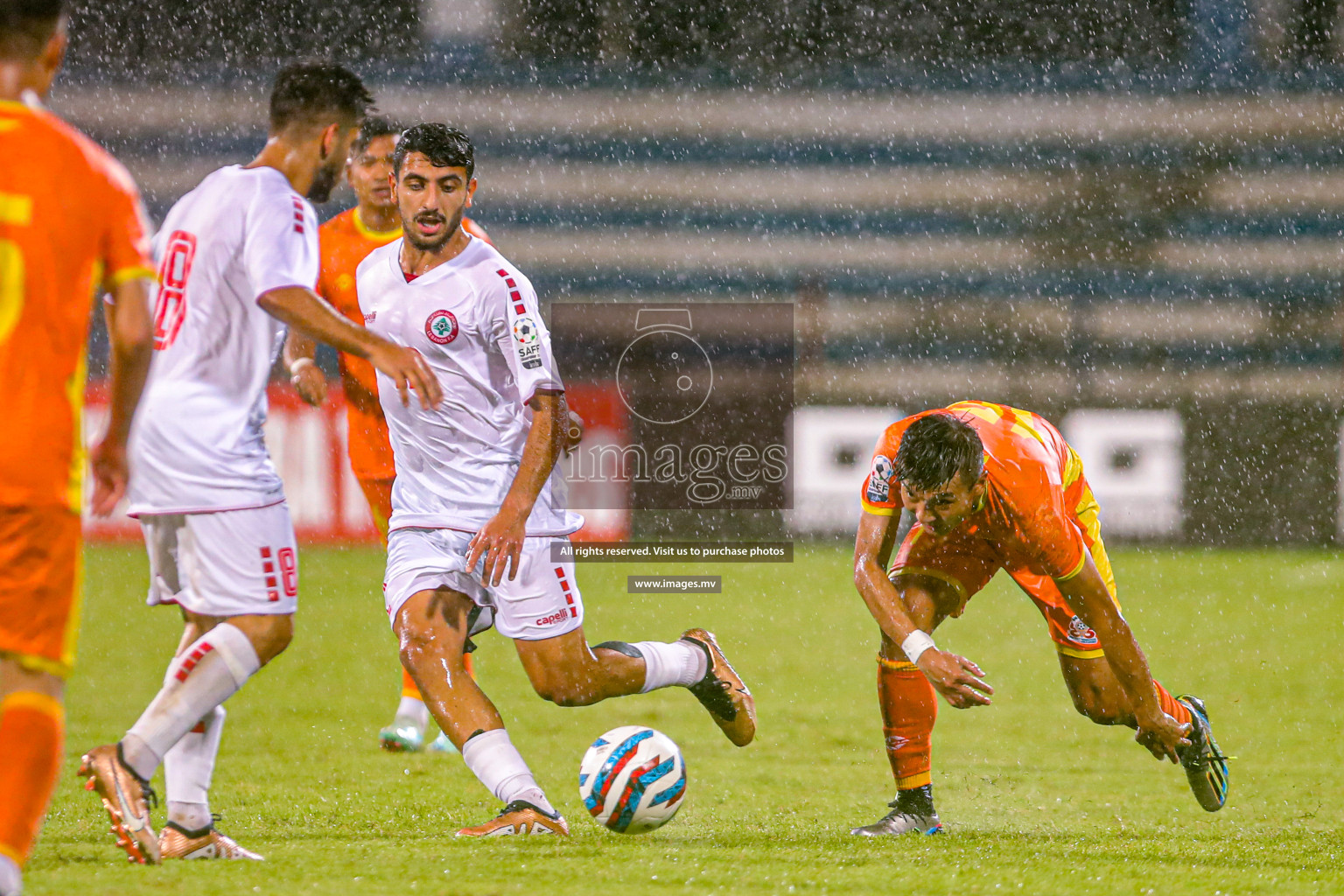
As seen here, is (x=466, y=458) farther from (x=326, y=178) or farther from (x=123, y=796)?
(x=123, y=796)

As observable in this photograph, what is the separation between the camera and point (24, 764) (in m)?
2.76

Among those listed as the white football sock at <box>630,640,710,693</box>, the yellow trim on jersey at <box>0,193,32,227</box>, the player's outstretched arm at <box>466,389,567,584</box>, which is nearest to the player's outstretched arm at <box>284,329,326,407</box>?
the player's outstretched arm at <box>466,389,567,584</box>

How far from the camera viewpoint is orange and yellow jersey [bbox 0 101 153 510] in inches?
106

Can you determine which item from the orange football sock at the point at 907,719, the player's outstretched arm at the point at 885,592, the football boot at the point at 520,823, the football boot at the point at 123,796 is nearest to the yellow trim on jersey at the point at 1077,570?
the player's outstretched arm at the point at 885,592

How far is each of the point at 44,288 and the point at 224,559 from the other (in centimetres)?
112

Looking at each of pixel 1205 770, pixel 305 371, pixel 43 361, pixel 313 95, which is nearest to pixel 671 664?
pixel 305 371

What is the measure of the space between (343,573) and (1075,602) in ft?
27.3

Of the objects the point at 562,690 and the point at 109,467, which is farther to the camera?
the point at 562,690

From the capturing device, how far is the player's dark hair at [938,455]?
412cm

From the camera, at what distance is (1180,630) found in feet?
31.0

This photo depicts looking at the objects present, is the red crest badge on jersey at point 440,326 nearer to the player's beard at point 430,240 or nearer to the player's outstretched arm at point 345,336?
the player's beard at point 430,240

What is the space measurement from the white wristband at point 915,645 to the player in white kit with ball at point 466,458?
93cm

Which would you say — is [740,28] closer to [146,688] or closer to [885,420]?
[885,420]

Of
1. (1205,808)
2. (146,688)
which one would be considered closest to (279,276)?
(1205,808)
